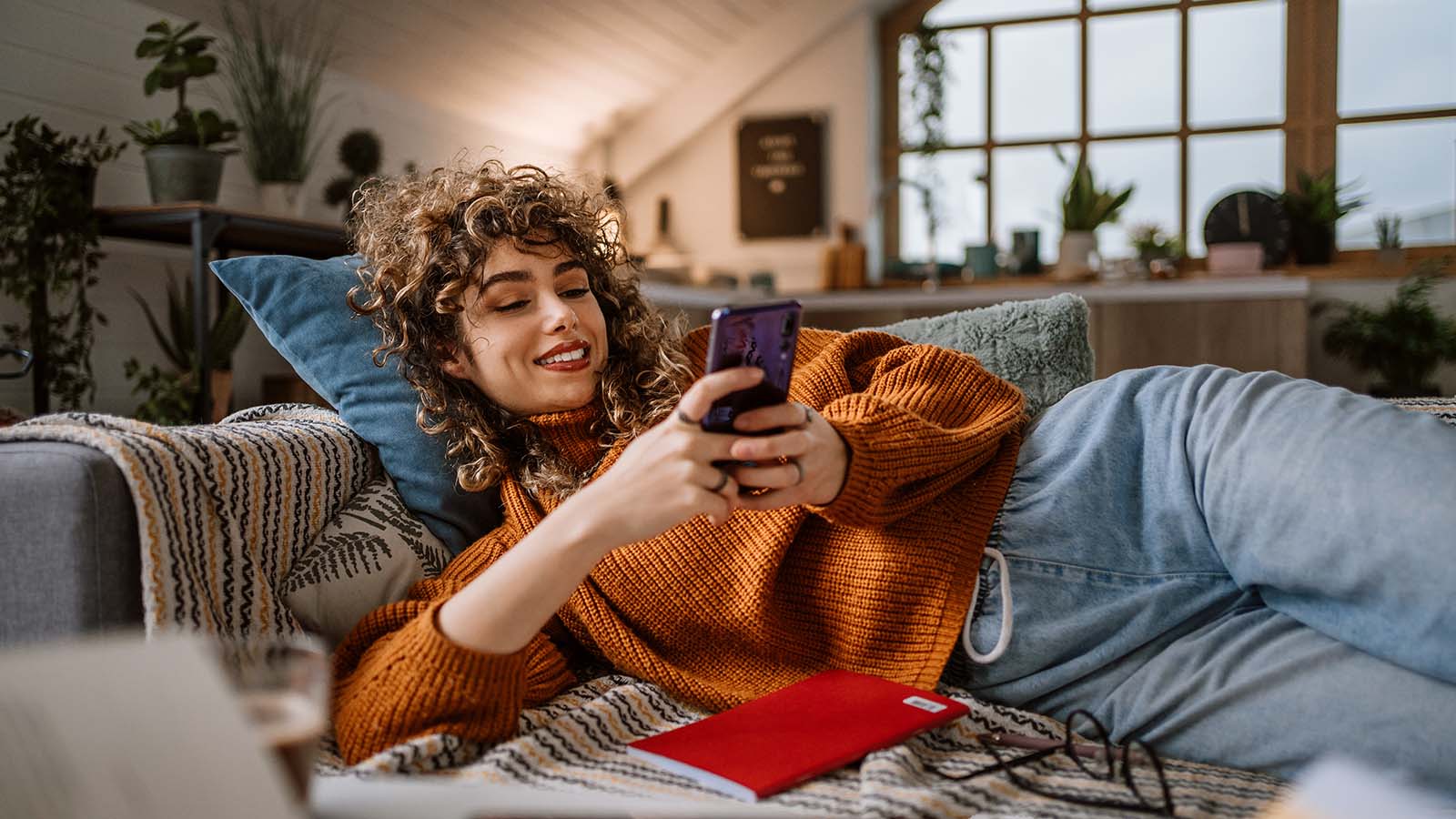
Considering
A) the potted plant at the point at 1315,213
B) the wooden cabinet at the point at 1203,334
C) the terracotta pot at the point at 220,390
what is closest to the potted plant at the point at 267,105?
the terracotta pot at the point at 220,390

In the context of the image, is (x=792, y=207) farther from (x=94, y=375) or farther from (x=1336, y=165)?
(x=94, y=375)

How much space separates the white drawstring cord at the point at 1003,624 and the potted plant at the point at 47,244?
209 cm

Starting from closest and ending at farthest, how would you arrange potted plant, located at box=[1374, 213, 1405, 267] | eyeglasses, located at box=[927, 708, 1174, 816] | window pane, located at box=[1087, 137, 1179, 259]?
eyeglasses, located at box=[927, 708, 1174, 816], potted plant, located at box=[1374, 213, 1405, 267], window pane, located at box=[1087, 137, 1179, 259]

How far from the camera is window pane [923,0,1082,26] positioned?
5.17 meters

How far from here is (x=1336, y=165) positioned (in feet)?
15.9

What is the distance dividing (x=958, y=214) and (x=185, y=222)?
369cm

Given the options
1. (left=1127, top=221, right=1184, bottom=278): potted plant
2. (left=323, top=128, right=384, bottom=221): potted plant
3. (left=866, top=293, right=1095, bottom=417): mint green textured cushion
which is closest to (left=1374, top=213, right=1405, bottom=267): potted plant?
(left=1127, top=221, right=1184, bottom=278): potted plant

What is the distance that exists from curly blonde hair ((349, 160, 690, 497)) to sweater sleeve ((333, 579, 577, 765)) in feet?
1.08

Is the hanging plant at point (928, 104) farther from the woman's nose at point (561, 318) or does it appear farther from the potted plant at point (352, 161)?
the woman's nose at point (561, 318)

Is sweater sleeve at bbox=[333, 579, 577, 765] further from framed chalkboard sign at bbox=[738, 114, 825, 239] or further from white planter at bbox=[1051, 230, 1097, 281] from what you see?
framed chalkboard sign at bbox=[738, 114, 825, 239]

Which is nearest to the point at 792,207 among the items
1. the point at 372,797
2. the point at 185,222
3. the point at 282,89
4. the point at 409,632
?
the point at 282,89

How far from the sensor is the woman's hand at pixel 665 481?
966 mm

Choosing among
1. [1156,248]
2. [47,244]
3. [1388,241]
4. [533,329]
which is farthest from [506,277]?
[1388,241]

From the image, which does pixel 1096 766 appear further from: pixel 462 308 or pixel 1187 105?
pixel 1187 105
